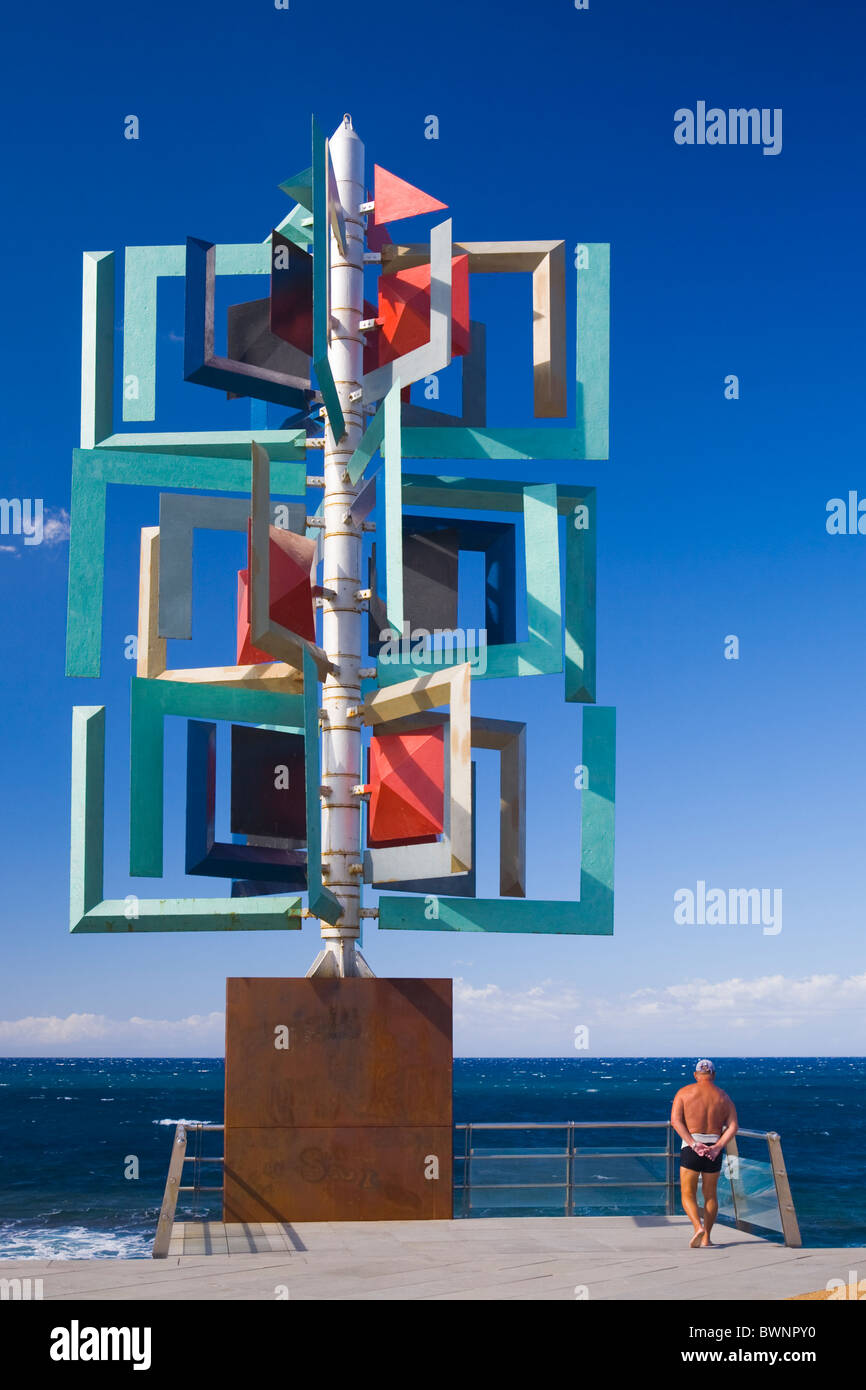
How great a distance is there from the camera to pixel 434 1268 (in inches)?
448

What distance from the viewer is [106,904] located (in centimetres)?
1540

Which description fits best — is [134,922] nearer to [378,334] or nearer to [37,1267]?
[37,1267]

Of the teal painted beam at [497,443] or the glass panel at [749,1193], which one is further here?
the teal painted beam at [497,443]

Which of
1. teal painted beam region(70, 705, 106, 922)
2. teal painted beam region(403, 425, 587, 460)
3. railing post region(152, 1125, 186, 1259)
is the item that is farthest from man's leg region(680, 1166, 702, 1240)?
teal painted beam region(403, 425, 587, 460)

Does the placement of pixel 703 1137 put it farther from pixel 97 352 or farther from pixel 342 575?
pixel 97 352

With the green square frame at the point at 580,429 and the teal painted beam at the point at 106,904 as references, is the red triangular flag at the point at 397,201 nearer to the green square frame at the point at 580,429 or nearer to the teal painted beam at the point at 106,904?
the green square frame at the point at 580,429

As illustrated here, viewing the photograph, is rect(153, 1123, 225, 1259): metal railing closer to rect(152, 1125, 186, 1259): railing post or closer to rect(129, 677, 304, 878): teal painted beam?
rect(152, 1125, 186, 1259): railing post

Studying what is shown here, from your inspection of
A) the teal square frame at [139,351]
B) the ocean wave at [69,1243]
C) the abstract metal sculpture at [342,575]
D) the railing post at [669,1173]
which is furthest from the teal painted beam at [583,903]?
the ocean wave at [69,1243]

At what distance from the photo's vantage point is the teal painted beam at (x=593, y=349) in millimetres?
17109

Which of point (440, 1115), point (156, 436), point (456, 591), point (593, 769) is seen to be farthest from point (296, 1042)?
point (156, 436)

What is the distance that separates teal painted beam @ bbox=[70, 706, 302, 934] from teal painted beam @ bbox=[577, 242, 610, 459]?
6.42 m

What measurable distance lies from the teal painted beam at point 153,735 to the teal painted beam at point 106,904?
45 centimetres

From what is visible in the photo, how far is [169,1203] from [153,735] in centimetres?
517
